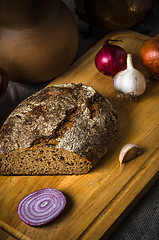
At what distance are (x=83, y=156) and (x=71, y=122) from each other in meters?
0.24

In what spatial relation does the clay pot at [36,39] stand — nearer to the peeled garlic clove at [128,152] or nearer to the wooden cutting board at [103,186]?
the wooden cutting board at [103,186]

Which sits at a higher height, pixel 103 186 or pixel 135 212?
pixel 103 186

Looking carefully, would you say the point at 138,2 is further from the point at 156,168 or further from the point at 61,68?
the point at 156,168

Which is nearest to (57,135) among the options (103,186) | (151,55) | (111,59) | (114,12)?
(103,186)

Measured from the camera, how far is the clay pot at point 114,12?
2869 mm

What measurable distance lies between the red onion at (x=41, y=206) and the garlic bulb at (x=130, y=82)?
2.98 feet

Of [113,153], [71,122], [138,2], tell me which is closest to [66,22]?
[138,2]

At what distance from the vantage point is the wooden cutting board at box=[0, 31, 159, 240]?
1.96 m

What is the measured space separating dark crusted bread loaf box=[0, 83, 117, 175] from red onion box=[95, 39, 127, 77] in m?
0.40

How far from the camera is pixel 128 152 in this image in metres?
2.18

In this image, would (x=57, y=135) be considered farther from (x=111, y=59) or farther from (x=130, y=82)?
(x=111, y=59)

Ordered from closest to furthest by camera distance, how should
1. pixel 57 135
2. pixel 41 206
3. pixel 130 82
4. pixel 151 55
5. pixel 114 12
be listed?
1. pixel 41 206
2. pixel 57 135
3. pixel 130 82
4. pixel 151 55
5. pixel 114 12

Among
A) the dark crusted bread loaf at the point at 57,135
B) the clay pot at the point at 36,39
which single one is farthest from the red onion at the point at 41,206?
the clay pot at the point at 36,39

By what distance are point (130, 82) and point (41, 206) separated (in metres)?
1.08
